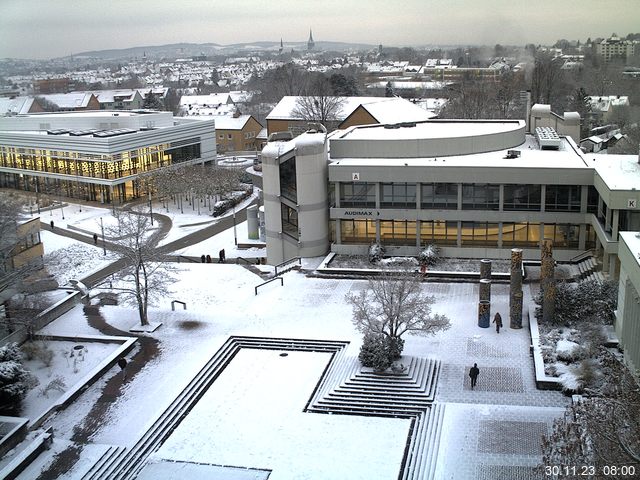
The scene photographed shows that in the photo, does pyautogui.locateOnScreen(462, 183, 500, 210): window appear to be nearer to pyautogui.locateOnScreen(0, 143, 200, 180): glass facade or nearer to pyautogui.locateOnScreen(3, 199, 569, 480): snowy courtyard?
pyautogui.locateOnScreen(3, 199, 569, 480): snowy courtyard

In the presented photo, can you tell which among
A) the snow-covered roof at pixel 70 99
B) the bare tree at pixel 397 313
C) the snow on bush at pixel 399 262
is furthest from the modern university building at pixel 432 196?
the snow-covered roof at pixel 70 99

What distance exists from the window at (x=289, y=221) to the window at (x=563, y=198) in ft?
46.4

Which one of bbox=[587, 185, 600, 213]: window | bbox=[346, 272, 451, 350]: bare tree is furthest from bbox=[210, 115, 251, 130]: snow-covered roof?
bbox=[346, 272, 451, 350]: bare tree

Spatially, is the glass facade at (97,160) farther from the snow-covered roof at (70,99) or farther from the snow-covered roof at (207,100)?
the snow-covered roof at (207,100)

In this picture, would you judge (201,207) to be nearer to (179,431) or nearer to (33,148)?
(33,148)

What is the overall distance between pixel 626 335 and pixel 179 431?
52.2ft

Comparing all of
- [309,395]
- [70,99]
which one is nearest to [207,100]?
[70,99]

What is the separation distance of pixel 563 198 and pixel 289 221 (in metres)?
15.5

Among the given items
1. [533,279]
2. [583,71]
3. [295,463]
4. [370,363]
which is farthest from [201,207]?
[583,71]

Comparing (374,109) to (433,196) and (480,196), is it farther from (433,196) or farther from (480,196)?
(480,196)

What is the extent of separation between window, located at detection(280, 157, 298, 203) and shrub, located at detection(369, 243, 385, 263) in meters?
5.25

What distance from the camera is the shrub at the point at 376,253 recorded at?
1585 inches

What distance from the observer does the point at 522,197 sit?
39.6 m

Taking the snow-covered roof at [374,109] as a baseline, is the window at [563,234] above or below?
below
